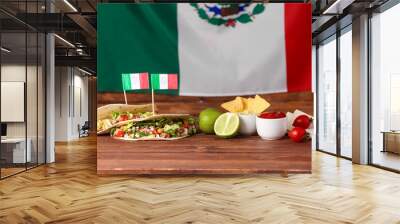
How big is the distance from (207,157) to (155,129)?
205 mm

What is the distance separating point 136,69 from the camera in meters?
1.34

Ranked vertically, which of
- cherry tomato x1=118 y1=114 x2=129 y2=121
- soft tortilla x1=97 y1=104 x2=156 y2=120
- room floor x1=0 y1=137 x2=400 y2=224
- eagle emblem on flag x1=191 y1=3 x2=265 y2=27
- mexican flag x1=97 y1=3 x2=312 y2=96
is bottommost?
room floor x1=0 y1=137 x2=400 y2=224

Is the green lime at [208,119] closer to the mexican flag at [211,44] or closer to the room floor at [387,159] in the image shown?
the mexican flag at [211,44]

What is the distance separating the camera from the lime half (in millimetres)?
1267

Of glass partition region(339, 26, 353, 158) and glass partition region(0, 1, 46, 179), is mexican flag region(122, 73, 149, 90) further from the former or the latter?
glass partition region(339, 26, 353, 158)

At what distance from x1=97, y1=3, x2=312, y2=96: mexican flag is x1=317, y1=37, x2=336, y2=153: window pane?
7.56 m

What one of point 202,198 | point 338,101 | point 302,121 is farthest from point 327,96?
point 302,121

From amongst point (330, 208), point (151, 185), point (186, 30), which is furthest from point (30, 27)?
point (186, 30)

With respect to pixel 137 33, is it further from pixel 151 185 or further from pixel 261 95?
pixel 151 185

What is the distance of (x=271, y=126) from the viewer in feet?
4.13

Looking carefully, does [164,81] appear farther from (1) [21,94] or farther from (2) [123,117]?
(1) [21,94]

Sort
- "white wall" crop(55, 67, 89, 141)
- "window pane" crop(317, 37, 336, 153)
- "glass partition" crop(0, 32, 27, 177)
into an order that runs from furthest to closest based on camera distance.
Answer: "white wall" crop(55, 67, 89, 141)
"window pane" crop(317, 37, 336, 153)
"glass partition" crop(0, 32, 27, 177)

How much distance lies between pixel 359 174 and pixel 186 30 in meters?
5.16

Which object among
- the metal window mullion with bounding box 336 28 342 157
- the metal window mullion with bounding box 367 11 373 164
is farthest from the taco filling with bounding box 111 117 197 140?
the metal window mullion with bounding box 336 28 342 157
